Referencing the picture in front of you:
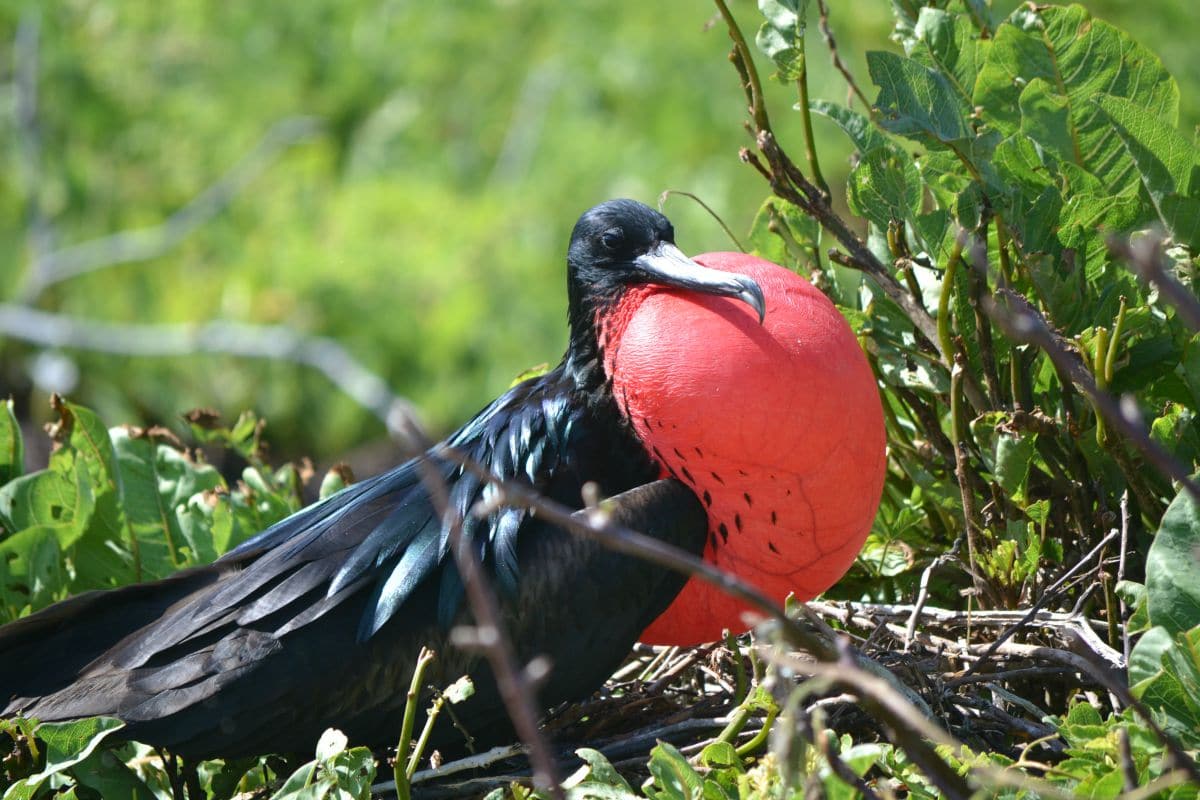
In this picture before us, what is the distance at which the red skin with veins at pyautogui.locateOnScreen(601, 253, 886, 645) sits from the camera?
174 centimetres

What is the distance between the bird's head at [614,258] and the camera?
6.30 feet

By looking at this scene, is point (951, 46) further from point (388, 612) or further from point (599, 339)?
point (388, 612)

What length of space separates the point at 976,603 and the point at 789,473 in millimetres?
399

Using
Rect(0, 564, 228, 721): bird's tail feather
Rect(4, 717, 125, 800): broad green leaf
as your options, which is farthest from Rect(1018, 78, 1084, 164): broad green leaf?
Rect(4, 717, 125, 800): broad green leaf

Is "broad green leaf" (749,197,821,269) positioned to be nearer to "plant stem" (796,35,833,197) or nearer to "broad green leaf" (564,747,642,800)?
"plant stem" (796,35,833,197)

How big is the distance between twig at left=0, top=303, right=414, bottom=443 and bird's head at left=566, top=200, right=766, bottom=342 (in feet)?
6.89

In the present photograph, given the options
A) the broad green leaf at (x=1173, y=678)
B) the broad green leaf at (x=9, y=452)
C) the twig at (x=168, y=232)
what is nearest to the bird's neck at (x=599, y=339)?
the broad green leaf at (x=1173, y=678)

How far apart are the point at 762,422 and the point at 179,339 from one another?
3092 mm

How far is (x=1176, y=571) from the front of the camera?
157 centimetres

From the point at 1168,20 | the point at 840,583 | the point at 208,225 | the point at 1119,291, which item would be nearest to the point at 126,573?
the point at 840,583

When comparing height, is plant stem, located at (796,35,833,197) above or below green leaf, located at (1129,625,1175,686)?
above

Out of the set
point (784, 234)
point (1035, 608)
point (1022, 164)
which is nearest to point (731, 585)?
point (1035, 608)

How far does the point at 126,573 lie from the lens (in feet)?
7.68

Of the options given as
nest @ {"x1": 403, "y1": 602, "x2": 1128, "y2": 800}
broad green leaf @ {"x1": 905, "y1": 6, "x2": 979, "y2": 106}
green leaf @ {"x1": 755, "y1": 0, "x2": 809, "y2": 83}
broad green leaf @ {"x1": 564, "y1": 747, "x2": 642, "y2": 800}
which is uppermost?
green leaf @ {"x1": 755, "y1": 0, "x2": 809, "y2": 83}
